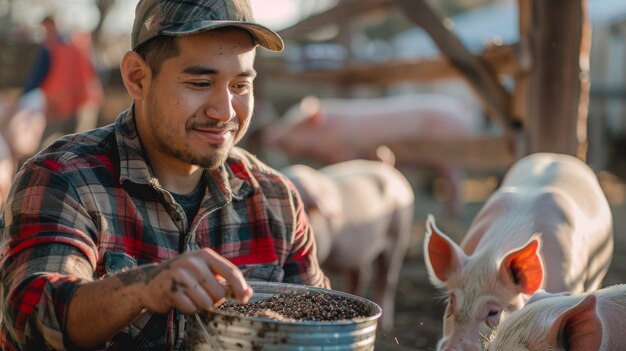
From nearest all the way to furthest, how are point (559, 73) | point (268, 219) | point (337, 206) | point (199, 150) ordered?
point (199, 150), point (268, 219), point (559, 73), point (337, 206)

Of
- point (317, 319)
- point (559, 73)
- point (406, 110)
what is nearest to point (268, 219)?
point (317, 319)

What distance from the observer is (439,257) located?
3.24 metres

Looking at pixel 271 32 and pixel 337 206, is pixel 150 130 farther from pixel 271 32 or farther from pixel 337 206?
pixel 337 206

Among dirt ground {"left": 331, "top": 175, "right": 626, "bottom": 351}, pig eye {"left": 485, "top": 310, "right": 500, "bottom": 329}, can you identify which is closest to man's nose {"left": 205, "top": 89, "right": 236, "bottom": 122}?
dirt ground {"left": 331, "top": 175, "right": 626, "bottom": 351}

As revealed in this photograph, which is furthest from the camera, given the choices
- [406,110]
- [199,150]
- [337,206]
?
[406,110]

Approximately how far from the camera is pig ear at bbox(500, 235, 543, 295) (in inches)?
116

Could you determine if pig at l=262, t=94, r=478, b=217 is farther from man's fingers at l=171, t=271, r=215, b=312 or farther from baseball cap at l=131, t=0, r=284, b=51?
man's fingers at l=171, t=271, r=215, b=312

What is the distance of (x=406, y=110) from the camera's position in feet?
39.0

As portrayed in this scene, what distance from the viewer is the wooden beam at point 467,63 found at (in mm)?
5004

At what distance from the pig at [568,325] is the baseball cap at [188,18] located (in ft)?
3.46

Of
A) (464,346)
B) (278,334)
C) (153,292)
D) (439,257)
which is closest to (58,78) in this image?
(439,257)

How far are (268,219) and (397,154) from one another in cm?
621

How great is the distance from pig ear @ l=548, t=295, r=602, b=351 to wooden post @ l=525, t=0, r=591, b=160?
9.35ft

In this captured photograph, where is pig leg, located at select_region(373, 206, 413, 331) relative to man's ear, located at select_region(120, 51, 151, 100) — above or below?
below
